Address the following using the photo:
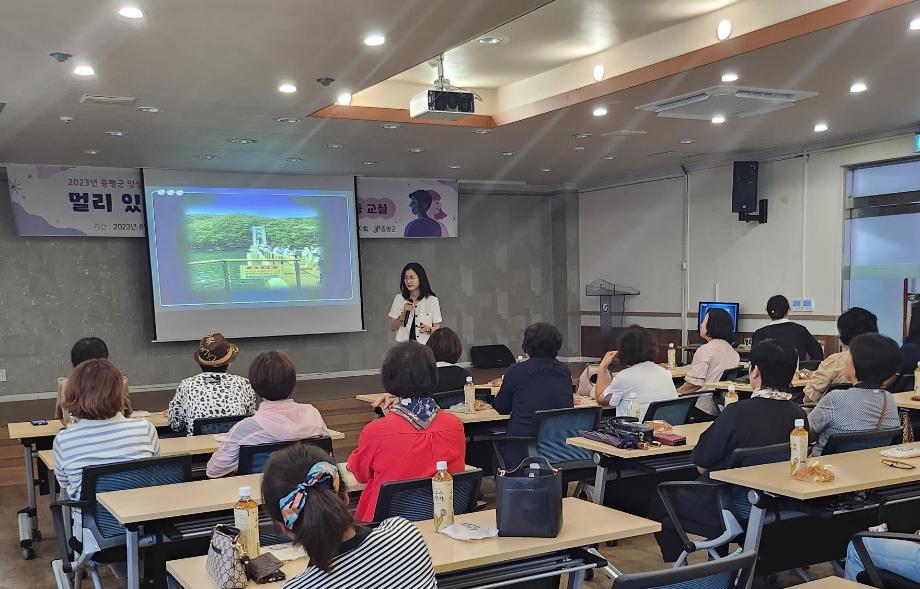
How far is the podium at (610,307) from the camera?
12.2m

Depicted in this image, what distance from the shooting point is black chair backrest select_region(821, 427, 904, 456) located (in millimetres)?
3752

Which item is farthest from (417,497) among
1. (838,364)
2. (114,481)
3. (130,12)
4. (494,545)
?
(838,364)

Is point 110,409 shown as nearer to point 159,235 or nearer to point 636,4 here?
point 636,4

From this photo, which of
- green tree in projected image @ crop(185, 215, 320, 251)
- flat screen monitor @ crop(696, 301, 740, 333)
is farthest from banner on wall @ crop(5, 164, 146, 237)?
flat screen monitor @ crop(696, 301, 740, 333)

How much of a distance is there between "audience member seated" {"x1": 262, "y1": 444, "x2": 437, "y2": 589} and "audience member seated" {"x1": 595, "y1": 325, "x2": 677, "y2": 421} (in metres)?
3.17

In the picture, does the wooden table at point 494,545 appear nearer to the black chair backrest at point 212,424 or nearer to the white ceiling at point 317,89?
the black chair backrest at point 212,424

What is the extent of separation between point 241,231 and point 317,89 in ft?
14.9

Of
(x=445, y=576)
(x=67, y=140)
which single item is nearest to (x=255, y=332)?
(x=67, y=140)

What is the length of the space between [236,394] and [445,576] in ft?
8.98

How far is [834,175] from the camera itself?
9211mm

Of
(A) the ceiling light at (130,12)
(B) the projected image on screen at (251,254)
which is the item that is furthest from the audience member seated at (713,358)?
(B) the projected image on screen at (251,254)

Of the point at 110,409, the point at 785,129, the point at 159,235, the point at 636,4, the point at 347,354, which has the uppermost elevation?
the point at 636,4

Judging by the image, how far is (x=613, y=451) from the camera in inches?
154

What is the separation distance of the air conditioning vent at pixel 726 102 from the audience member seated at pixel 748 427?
3546 mm
